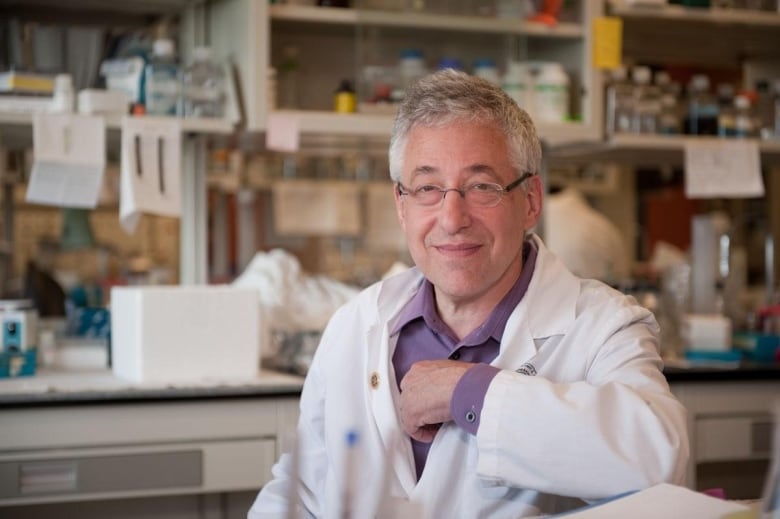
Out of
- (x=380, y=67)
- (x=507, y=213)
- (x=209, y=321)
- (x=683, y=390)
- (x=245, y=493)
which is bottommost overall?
(x=245, y=493)

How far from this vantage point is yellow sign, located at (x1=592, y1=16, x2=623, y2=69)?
3377mm

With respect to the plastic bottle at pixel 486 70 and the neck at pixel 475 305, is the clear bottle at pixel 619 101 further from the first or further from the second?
the neck at pixel 475 305

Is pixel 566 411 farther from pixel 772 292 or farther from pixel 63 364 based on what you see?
pixel 772 292

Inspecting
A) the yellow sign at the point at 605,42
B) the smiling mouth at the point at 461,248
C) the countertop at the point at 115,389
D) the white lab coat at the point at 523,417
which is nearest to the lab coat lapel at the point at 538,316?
the white lab coat at the point at 523,417

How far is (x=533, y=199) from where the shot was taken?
1.76 metres

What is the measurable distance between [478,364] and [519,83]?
80.6 inches

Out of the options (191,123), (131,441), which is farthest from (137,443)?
(191,123)

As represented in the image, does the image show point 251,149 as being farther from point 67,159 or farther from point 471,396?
Result: point 471,396

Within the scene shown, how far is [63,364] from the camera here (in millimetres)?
2947

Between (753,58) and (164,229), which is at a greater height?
(753,58)

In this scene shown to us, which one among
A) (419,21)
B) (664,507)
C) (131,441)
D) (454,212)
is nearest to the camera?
(664,507)

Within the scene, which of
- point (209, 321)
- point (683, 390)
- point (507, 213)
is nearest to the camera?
point (507, 213)

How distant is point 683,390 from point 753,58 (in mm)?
1732

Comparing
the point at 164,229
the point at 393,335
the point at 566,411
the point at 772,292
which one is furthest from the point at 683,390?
the point at 164,229
